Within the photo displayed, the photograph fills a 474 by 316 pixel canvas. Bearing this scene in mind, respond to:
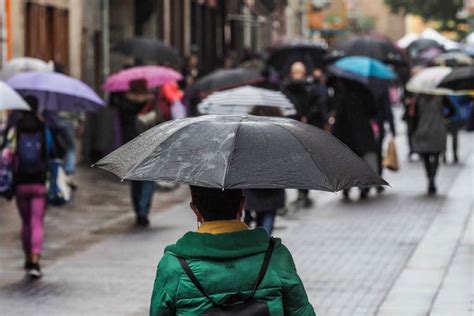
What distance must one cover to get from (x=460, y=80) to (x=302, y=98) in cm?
376

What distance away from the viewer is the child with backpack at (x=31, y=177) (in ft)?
38.7

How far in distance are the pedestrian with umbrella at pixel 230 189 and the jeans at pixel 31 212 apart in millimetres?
6564

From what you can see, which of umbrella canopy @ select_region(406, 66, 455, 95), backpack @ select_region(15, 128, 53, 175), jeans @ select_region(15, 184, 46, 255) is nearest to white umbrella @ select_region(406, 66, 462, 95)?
umbrella canopy @ select_region(406, 66, 455, 95)

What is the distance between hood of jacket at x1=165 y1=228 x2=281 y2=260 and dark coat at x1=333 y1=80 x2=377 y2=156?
13.6 m

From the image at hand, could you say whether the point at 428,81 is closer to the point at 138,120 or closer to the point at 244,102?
the point at 138,120

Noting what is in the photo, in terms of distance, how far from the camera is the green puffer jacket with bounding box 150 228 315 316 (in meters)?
4.82

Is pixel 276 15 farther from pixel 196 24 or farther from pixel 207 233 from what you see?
pixel 207 233

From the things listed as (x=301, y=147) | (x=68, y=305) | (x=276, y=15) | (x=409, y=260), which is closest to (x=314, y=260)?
(x=409, y=260)

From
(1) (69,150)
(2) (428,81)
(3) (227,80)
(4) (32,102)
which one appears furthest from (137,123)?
(1) (69,150)

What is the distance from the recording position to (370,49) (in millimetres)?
26641

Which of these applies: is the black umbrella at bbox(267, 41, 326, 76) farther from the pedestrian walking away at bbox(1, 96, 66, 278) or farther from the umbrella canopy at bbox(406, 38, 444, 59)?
the pedestrian walking away at bbox(1, 96, 66, 278)

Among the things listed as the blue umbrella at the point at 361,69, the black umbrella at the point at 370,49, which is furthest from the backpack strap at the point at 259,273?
the black umbrella at the point at 370,49

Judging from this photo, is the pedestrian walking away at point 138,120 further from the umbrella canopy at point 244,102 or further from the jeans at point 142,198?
the umbrella canopy at point 244,102

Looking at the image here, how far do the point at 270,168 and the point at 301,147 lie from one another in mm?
234
